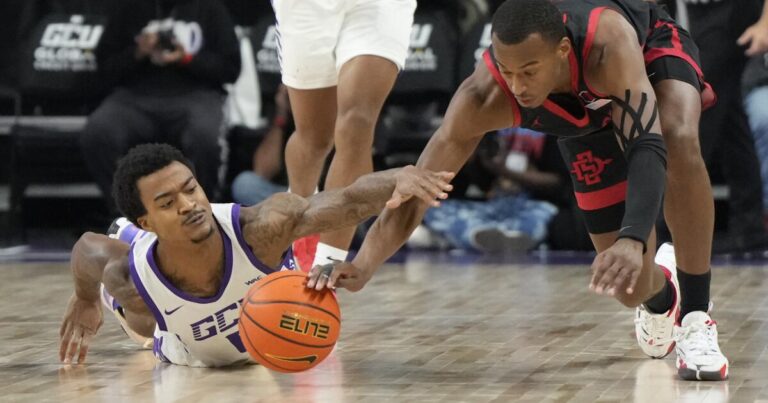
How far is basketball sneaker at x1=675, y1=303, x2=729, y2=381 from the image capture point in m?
4.39

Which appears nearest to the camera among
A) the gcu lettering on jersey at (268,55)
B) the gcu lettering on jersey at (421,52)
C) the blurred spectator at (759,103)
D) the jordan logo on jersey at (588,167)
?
the jordan logo on jersey at (588,167)

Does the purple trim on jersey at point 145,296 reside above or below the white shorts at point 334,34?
below

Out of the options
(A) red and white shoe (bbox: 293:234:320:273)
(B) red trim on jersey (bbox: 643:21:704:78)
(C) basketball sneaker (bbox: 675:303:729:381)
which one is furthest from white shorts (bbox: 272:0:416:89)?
(C) basketball sneaker (bbox: 675:303:729:381)

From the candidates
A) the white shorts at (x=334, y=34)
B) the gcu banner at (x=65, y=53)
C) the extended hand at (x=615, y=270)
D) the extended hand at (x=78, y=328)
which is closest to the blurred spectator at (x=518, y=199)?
the gcu banner at (x=65, y=53)

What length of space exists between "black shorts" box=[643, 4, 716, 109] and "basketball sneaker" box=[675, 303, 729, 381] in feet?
2.61

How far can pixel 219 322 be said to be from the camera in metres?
4.73

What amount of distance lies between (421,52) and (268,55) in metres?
1.06

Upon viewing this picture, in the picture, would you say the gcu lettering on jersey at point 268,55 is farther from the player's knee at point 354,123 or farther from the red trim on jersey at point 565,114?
the red trim on jersey at point 565,114

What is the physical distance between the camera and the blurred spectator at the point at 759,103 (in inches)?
332

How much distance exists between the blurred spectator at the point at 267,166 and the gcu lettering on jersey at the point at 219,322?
168 inches

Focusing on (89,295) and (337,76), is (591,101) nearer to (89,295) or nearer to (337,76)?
(337,76)

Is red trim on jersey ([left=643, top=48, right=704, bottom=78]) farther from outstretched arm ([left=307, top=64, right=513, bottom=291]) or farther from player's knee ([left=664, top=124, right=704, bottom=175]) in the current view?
outstretched arm ([left=307, top=64, right=513, bottom=291])

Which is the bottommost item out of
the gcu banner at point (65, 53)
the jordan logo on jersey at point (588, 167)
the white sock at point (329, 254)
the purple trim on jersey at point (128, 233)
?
the gcu banner at point (65, 53)

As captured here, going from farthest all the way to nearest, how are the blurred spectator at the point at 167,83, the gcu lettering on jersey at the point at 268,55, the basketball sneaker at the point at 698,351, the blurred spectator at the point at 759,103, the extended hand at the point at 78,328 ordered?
1. the gcu lettering on jersey at the point at 268,55
2. the blurred spectator at the point at 167,83
3. the blurred spectator at the point at 759,103
4. the extended hand at the point at 78,328
5. the basketball sneaker at the point at 698,351
